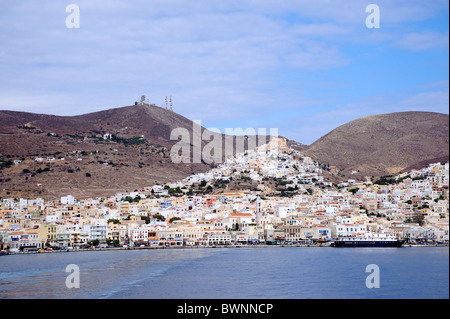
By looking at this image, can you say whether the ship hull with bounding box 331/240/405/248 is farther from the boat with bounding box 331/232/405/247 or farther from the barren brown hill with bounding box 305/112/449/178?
the barren brown hill with bounding box 305/112/449/178

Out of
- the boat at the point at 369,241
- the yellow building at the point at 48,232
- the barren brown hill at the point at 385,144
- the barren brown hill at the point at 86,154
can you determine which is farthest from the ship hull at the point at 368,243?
the barren brown hill at the point at 385,144

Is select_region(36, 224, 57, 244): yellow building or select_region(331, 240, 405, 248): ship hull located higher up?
select_region(36, 224, 57, 244): yellow building

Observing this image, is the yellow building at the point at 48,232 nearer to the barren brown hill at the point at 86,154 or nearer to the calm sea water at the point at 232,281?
the barren brown hill at the point at 86,154

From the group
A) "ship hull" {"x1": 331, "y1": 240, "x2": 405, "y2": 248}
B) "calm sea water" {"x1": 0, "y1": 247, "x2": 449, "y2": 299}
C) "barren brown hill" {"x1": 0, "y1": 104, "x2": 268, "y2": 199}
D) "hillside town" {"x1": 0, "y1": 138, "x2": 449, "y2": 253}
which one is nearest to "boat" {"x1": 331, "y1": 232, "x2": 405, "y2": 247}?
"ship hull" {"x1": 331, "y1": 240, "x2": 405, "y2": 248}

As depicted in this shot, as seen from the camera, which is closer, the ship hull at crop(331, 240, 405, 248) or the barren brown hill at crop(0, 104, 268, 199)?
the ship hull at crop(331, 240, 405, 248)

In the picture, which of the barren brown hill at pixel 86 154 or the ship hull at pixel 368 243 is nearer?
the ship hull at pixel 368 243
